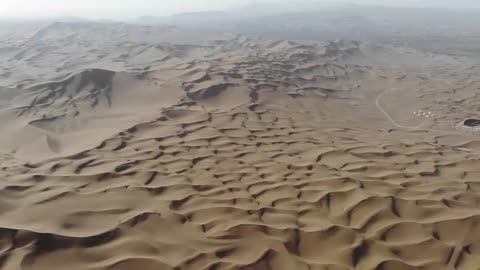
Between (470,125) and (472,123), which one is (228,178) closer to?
(470,125)

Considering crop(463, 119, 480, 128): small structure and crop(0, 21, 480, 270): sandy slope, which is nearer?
crop(0, 21, 480, 270): sandy slope

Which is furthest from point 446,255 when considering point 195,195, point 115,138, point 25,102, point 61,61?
point 61,61

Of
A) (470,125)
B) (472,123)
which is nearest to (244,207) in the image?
(470,125)

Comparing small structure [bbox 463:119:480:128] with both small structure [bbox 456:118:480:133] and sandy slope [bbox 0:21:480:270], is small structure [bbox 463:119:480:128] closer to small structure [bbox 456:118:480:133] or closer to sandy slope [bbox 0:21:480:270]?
small structure [bbox 456:118:480:133]

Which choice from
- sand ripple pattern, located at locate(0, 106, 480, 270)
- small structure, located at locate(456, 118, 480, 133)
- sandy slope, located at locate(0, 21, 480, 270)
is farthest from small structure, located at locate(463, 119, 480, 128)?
sand ripple pattern, located at locate(0, 106, 480, 270)

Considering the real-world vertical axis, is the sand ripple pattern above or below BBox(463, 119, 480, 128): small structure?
above

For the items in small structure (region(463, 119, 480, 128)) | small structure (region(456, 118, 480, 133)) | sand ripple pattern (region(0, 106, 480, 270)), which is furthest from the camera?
small structure (region(463, 119, 480, 128))

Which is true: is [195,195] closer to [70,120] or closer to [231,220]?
[231,220]

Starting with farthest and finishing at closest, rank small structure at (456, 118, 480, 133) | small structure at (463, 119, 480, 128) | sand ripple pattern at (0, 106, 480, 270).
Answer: small structure at (463, 119, 480, 128)
small structure at (456, 118, 480, 133)
sand ripple pattern at (0, 106, 480, 270)

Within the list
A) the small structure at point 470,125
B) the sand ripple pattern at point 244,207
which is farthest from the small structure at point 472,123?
the sand ripple pattern at point 244,207
